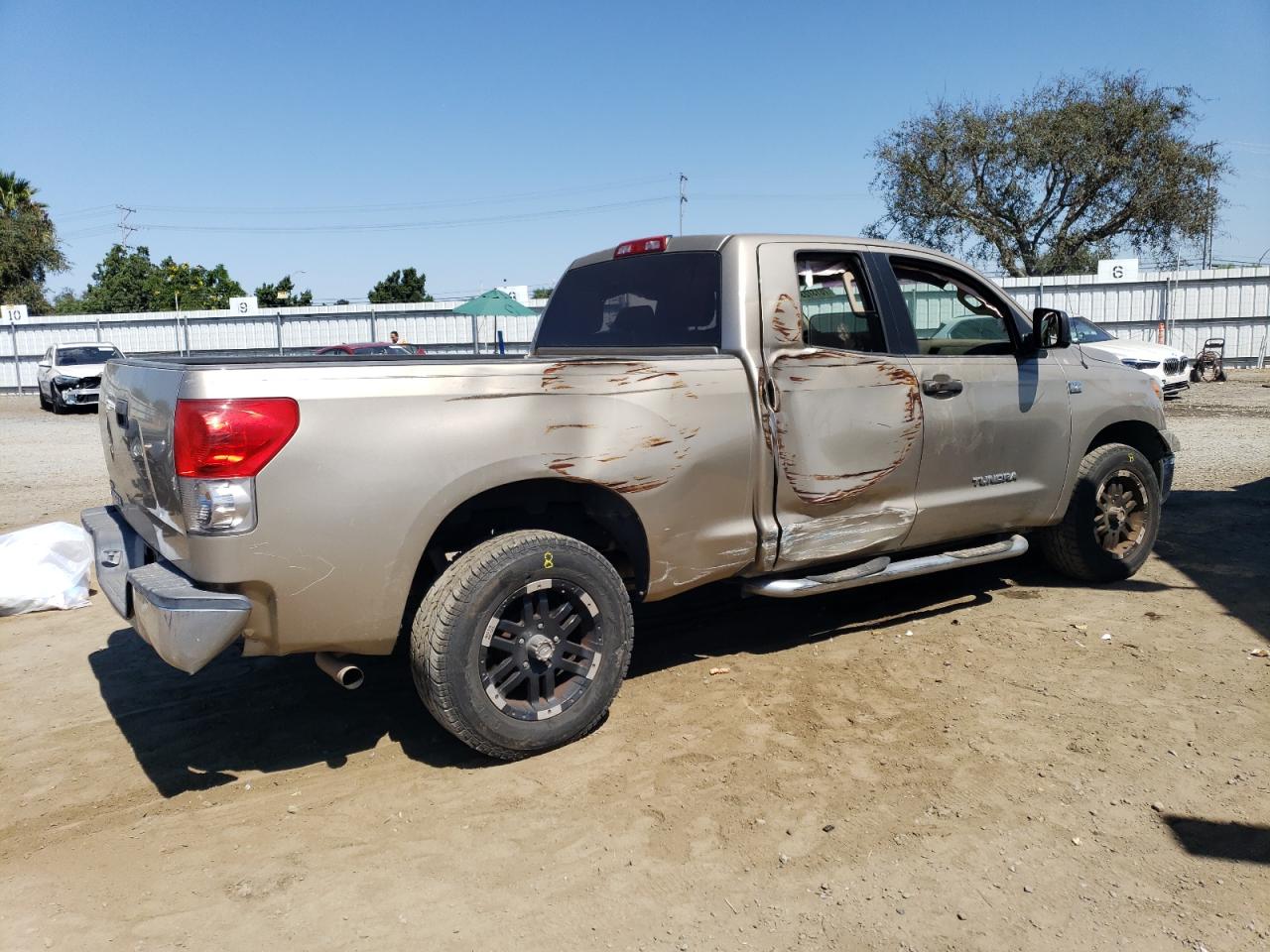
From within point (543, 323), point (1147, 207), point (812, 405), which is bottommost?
point (812, 405)

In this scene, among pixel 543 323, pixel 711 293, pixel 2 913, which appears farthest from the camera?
pixel 543 323

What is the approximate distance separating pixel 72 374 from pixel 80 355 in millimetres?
794

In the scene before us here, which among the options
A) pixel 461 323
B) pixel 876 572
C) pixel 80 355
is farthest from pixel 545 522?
pixel 461 323

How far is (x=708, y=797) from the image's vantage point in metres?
3.40

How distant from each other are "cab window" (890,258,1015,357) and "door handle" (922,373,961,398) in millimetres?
180

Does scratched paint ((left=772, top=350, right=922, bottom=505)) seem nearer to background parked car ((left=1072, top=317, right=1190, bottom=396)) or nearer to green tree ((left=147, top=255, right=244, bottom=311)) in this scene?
background parked car ((left=1072, top=317, right=1190, bottom=396))

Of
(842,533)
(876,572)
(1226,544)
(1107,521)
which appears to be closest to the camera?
(842,533)

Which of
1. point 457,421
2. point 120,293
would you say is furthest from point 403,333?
point 120,293

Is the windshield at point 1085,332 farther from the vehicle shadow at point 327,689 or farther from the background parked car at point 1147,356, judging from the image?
the vehicle shadow at point 327,689

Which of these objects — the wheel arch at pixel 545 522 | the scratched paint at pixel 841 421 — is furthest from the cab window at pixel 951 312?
the wheel arch at pixel 545 522

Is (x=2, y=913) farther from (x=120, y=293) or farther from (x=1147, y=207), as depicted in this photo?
(x=120, y=293)

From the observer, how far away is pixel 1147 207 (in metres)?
31.8

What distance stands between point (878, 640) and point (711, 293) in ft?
6.48

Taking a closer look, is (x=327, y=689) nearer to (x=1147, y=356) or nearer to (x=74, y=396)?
(x=1147, y=356)
